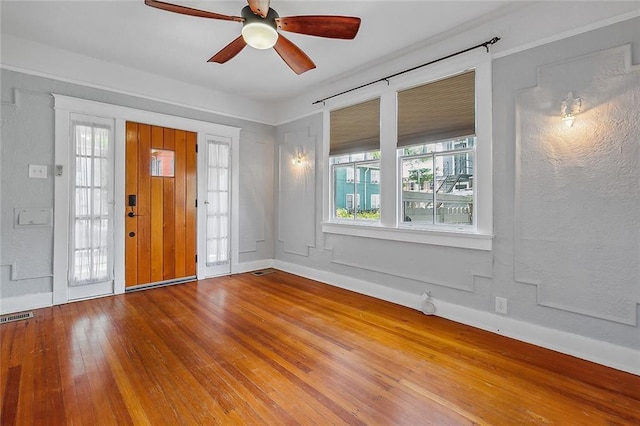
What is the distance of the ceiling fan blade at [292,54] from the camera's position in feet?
8.56

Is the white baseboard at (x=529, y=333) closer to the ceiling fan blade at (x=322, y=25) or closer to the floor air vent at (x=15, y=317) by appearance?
the ceiling fan blade at (x=322, y=25)

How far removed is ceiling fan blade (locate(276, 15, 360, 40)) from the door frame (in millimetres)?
2799

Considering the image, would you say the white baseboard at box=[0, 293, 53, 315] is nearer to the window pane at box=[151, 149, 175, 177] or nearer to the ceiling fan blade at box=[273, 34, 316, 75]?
the window pane at box=[151, 149, 175, 177]

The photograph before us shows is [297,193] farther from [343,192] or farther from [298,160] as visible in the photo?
[343,192]

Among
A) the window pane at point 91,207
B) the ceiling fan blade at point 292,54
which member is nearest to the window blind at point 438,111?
the ceiling fan blade at point 292,54

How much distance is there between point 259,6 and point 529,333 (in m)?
3.48

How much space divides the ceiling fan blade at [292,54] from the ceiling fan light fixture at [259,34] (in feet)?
0.40

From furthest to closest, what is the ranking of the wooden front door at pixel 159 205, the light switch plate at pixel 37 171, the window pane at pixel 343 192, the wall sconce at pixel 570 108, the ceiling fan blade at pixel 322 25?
1. the window pane at pixel 343 192
2. the wooden front door at pixel 159 205
3. the light switch plate at pixel 37 171
4. the wall sconce at pixel 570 108
5. the ceiling fan blade at pixel 322 25

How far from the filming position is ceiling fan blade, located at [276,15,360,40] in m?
2.22

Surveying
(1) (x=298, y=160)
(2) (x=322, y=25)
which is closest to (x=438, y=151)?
(2) (x=322, y=25)

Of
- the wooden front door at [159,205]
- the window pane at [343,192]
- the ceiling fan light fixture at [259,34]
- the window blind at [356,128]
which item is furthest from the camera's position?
the window pane at [343,192]

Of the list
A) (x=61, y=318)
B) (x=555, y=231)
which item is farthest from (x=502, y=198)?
(x=61, y=318)

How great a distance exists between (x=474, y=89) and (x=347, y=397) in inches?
119

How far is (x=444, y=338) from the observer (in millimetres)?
2742
